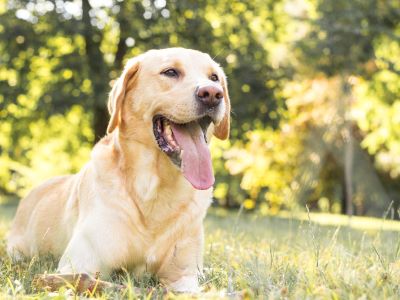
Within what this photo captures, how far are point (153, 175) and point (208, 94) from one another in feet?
2.02

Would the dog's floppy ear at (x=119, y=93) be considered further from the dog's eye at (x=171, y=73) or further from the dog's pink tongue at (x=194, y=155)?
the dog's pink tongue at (x=194, y=155)

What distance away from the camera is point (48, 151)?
2241 cm

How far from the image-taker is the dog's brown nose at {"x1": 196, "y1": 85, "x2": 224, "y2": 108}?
3.35 meters

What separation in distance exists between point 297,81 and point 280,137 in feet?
7.84

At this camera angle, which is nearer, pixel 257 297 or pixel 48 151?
pixel 257 297

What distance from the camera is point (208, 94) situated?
11.0 feet

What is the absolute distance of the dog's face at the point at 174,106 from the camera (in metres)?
3.39

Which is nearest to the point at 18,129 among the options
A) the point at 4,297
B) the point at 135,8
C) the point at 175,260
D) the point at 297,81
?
the point at 135,8

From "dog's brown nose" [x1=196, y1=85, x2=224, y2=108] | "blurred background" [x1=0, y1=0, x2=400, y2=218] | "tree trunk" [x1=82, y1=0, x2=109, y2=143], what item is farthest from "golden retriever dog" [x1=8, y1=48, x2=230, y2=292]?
"tree trunk" [x1=82, y1=0, x2=109, y2=143]

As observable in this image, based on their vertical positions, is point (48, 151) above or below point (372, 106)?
below

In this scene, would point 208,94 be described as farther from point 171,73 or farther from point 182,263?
point 182,263

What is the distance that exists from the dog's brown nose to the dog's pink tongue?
234 millimetres

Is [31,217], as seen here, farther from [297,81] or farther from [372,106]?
[372,106]

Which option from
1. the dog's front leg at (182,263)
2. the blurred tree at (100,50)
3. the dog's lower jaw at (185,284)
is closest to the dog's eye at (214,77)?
the dog's front leg at (182,263)
